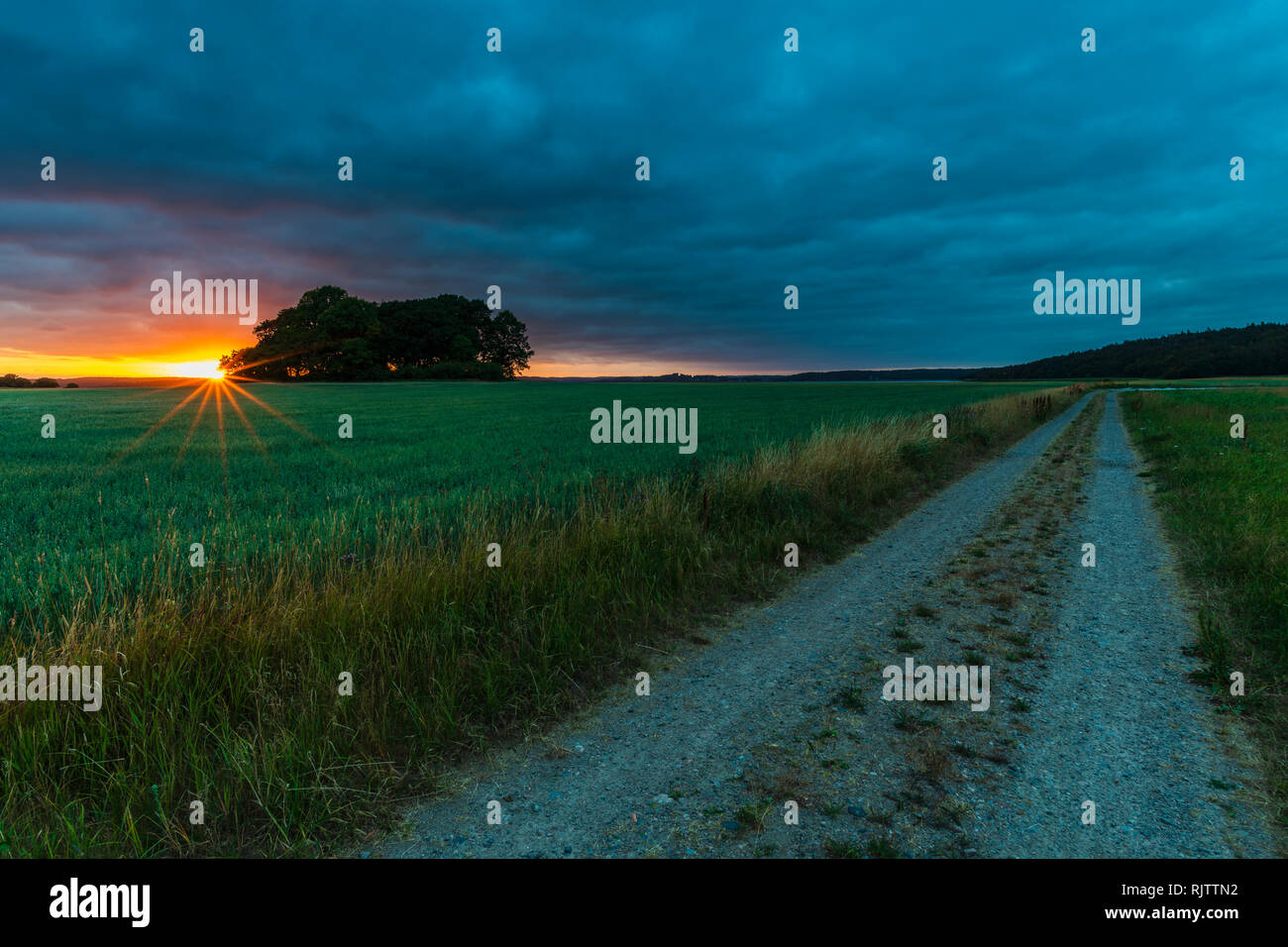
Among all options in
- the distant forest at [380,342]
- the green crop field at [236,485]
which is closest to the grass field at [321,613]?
the green crop field at [236,485]

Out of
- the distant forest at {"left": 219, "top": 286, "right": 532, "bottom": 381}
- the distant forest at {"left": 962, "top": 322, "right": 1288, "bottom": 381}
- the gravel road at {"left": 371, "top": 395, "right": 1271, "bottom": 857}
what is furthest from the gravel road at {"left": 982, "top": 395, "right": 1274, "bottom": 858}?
the distant forest at {"left": 962, "top": 322, "right": 1288, "bottom": 381}

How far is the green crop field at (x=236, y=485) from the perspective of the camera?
6.07 metres

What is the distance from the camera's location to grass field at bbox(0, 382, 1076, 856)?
3.26 metres

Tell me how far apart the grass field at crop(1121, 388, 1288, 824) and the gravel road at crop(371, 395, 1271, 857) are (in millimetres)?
306

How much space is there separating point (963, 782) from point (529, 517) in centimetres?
634

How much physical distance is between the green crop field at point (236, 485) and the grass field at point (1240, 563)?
7.73m

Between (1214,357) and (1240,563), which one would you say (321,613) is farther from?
(1214,357)

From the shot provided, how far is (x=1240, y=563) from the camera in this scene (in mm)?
7418

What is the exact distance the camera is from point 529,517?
8.58 metres

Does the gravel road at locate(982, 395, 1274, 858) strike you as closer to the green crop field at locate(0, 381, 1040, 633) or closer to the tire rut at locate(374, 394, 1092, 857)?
the tire rut at locate(374, 394, 1092, 857)

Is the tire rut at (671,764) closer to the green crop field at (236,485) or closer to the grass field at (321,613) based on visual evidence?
the grass field at (321,613)

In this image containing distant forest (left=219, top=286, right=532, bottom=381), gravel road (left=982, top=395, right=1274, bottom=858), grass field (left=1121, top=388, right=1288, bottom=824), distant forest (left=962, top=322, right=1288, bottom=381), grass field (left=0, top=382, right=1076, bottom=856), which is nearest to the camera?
gravel road (left=982, top=395, right=1274, bottom=858)

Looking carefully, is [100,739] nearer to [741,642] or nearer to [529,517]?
[741,642]
